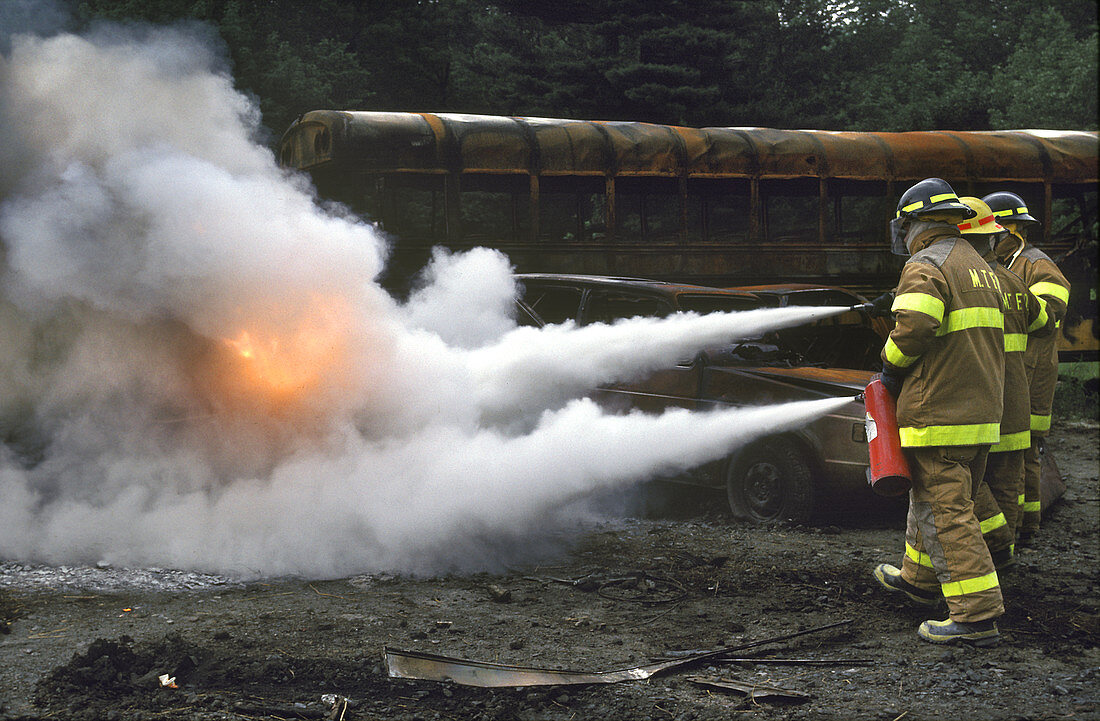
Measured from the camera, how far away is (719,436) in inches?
252

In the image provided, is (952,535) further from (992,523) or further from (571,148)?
(571,148)

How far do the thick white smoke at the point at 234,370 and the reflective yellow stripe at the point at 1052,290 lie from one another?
1526mm

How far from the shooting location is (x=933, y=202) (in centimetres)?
457

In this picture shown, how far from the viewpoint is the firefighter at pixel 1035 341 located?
600cm

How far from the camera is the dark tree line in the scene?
906 inches

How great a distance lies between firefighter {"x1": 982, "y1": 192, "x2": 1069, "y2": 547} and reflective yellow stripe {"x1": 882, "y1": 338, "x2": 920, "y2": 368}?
1.96 m

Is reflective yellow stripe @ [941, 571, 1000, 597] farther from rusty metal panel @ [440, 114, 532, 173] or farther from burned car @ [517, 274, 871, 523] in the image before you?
rusty metal panel @ [440, 114, 532, 173]

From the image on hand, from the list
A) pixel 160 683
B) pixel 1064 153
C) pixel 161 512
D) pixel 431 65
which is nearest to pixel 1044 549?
pixel 160 683

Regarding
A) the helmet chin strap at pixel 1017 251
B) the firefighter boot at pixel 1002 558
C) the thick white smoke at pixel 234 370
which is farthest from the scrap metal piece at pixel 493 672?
the helmet chin strap at pixel 1017 251

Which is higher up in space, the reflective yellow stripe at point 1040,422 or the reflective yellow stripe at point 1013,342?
the reflective yellow stripe at point 1013,342

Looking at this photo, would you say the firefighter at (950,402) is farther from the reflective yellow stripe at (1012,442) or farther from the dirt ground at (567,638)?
the reflective yellow stripe at (1012,442)

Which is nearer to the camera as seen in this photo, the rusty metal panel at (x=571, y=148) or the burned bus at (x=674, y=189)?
the burned bus at (x=674, y=189)

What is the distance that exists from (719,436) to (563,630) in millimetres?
2501

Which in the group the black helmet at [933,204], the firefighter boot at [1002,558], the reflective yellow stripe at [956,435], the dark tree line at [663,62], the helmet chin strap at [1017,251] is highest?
the dark tree line at [663,62]
